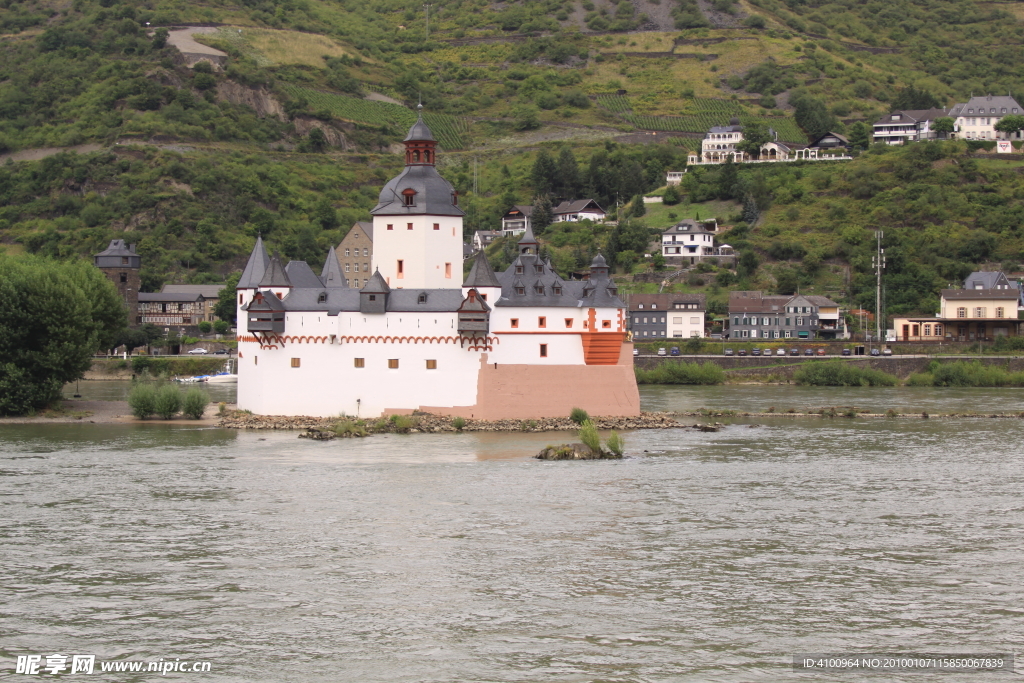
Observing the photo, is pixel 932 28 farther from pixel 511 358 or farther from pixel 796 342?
pixel 511 358

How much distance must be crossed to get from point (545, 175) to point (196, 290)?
3910cm

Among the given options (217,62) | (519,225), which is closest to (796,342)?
(519,225)

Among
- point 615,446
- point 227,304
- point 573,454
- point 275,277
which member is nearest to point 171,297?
point 227,304

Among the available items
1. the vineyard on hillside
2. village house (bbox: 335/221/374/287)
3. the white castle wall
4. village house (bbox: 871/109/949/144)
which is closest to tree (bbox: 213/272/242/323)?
village house (bbox: 335/221/374/287)

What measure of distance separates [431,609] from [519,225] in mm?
90565

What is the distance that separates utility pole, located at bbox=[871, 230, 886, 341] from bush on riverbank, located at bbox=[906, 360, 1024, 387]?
888 centimetres

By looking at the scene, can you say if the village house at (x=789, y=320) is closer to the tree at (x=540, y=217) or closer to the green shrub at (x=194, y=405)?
the tree at (x=540, y=217)

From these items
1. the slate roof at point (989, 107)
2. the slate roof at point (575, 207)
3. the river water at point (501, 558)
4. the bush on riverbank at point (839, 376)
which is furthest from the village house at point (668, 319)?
the slate roof at point (989, 107)

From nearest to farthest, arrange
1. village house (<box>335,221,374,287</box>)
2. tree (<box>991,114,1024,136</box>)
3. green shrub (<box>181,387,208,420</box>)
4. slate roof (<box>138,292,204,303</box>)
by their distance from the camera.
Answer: green shrub (<box>181,387,208,420</box>), village house (<box>335,221,374,287</box>), slate roof (<box>138,292,204,303</box>), tree (<box>991,114,1024,136</box>)

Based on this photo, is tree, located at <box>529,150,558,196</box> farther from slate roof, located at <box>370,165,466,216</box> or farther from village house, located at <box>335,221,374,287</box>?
slate roof, located at <box>370,165,466,216</box>

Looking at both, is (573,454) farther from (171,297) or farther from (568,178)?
(568,178)

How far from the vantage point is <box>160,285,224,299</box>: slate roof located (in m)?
94.4

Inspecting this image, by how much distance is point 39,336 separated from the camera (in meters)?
48.5

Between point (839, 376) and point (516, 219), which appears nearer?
point (839, 376)
